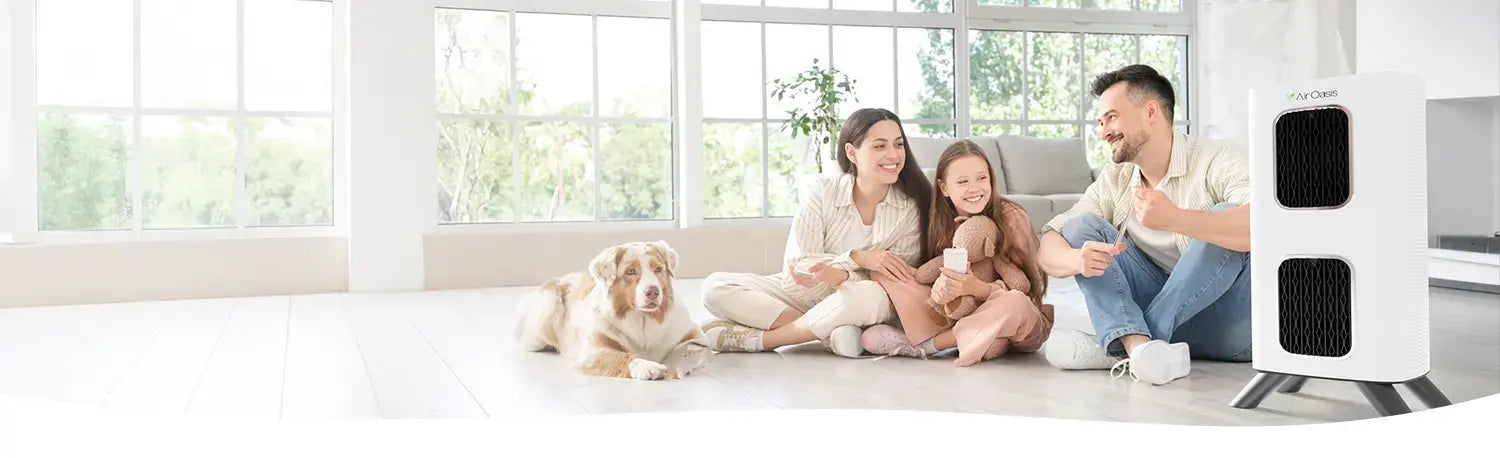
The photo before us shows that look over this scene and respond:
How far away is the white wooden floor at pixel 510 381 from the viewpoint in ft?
6.62

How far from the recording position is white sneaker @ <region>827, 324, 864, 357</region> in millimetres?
2588

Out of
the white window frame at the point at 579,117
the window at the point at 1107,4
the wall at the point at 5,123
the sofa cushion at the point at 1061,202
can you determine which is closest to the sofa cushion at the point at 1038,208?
the sofa cushion at the point at 1061,202

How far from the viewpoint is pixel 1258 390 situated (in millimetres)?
1915

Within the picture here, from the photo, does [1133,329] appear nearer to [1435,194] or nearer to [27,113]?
[1435,194]

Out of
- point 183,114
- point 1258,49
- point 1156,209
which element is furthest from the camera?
point 1258,49

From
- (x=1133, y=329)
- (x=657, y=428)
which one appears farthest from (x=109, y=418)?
(x=1133, y=329)

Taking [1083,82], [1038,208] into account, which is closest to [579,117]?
[1038,208]

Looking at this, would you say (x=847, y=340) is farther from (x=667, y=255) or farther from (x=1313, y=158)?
(x=1313, y=158)

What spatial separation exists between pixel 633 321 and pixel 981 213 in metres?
0.83

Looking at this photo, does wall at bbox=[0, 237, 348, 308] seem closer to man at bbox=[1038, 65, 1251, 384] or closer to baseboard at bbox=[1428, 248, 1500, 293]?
man at bbox=[1038, 65, 1251, 384]

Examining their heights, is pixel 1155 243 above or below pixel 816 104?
below

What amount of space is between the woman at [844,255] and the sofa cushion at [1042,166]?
3.32 m

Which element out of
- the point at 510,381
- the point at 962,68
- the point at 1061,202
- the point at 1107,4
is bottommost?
the point at 510,381

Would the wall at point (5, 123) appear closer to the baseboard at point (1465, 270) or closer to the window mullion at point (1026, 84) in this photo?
the window mullion at point (1026, 84)
